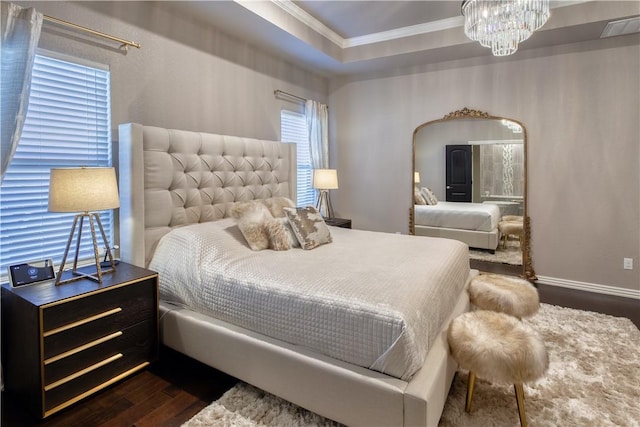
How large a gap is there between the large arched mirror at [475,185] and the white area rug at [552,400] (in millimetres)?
1734

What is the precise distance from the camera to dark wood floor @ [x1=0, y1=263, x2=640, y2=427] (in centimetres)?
182

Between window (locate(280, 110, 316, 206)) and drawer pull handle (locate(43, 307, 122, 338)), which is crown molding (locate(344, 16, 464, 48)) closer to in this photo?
window (locate(280, 110, 316, 206))

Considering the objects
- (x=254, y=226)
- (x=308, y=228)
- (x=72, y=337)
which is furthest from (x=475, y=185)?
(x=72, y=337)

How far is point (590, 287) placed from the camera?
371 cm

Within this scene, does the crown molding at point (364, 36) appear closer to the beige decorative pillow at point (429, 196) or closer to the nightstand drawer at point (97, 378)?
the beige decorative pillow at point (429, 196)

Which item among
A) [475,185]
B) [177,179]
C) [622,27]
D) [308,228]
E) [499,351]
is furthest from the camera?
[475,185]

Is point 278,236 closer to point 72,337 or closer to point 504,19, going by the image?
point 72,337

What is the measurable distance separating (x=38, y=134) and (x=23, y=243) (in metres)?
0.68

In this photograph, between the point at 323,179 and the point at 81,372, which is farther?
the point at 323,179

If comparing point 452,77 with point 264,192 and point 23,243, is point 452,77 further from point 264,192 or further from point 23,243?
point 23,243

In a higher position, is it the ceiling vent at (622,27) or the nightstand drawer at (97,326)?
the ceiling vent at (622,27)

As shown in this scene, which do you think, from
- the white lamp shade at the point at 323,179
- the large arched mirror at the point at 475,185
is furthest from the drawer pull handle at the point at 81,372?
the large arched mirror at the point at 475,185

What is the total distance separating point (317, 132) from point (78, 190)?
314 cm

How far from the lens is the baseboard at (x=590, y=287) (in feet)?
11.6
